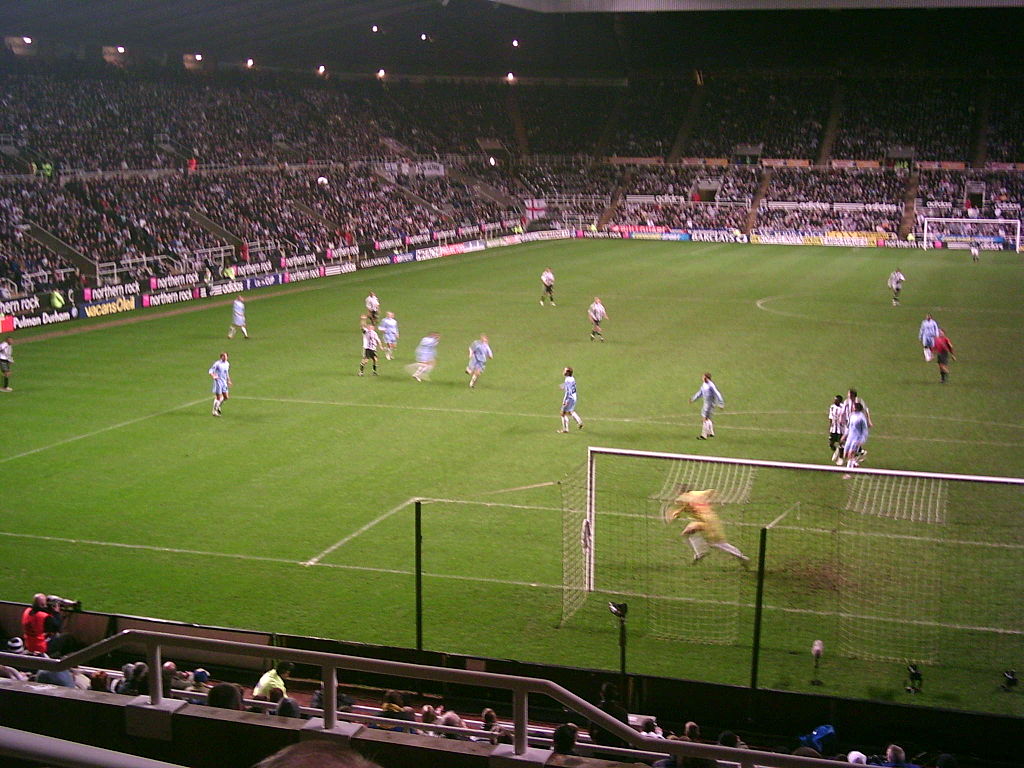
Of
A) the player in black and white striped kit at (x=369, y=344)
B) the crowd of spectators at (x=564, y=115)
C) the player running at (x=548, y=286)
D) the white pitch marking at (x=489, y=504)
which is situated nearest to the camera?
the white pitch marking at (x=489, y=504)

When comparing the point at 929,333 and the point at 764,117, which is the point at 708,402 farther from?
the point at 764,117

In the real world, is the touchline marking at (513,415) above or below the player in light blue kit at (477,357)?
below

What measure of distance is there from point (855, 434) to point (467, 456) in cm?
776

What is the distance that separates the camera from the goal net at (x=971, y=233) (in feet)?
227

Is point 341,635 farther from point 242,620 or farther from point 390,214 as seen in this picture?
point 390,214

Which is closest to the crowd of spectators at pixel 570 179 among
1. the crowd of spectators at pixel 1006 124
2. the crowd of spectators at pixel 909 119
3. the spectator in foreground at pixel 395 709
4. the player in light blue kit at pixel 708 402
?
the crowd of spectators at pixel 909 119

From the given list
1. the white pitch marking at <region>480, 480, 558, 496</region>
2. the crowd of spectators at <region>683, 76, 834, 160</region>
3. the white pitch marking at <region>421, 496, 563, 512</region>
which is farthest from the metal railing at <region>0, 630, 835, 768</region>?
the crowd of spectators at <region>683, 76, 834, 160</region>

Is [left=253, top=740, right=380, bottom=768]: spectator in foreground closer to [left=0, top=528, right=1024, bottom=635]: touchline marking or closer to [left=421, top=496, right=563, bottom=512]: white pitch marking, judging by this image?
[left=0, top=528, right=1024, bottom=635]: touchline marking

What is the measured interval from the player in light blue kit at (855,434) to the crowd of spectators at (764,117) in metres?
71.2

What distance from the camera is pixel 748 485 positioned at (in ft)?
68.5

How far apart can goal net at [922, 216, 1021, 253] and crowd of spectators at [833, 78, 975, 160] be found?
516 inches

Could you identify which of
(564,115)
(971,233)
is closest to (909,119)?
(971,233)

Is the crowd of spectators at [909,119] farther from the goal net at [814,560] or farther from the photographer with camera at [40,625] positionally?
the photographer with camera at [40,625]

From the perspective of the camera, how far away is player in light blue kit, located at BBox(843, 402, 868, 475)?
20938mm
